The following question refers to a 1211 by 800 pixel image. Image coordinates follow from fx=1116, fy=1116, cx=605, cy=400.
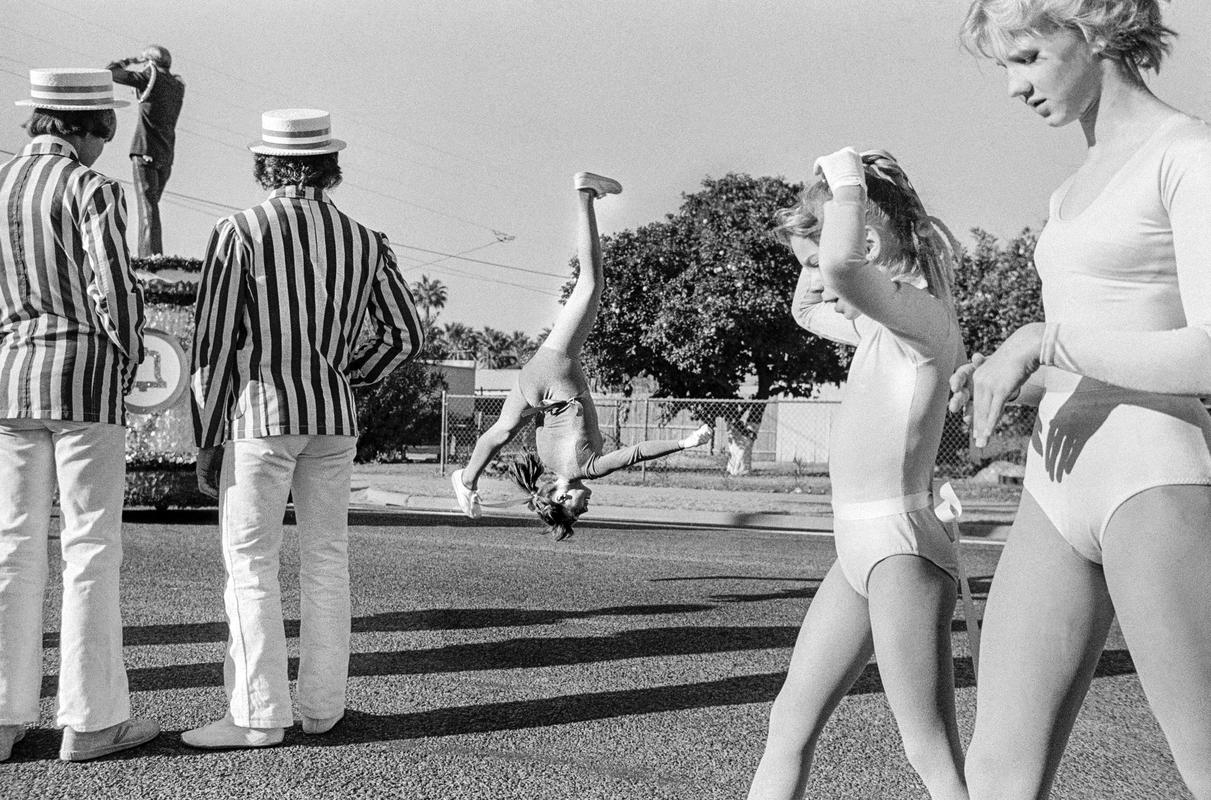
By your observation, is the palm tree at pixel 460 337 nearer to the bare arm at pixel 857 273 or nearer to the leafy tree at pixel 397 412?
the leafy tree at pixel 397 412

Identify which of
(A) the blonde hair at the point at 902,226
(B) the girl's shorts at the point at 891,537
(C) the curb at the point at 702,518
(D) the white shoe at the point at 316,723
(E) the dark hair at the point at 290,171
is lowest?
(C) the curb at the point at 702,518

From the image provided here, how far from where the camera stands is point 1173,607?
5.85ft

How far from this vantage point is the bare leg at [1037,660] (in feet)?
6.45

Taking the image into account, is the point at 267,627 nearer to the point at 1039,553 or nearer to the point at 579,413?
the point at 579,413

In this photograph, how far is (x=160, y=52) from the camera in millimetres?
11797

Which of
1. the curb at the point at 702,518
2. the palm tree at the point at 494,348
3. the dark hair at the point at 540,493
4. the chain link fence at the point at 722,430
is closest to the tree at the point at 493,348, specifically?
the palm tree at the point at 494,348

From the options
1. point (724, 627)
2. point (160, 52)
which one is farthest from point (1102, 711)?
point (160, 52)

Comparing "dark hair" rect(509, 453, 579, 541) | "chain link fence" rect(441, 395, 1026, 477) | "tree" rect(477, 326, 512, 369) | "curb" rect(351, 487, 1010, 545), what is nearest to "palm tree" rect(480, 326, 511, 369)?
"tree" rect(477, 326, 512, 369)

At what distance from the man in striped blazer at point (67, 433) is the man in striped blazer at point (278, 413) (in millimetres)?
306

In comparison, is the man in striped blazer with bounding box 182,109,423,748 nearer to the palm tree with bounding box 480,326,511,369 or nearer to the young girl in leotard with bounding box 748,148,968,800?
the young girl in leotard with bounding box 748,148,968,800

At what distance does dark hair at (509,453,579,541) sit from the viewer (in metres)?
4.46

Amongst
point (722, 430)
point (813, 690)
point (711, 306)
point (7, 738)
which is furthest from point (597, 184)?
point (722, 430)

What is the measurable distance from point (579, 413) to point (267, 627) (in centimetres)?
130

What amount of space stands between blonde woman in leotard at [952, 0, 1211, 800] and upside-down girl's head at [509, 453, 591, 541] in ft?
8.00
